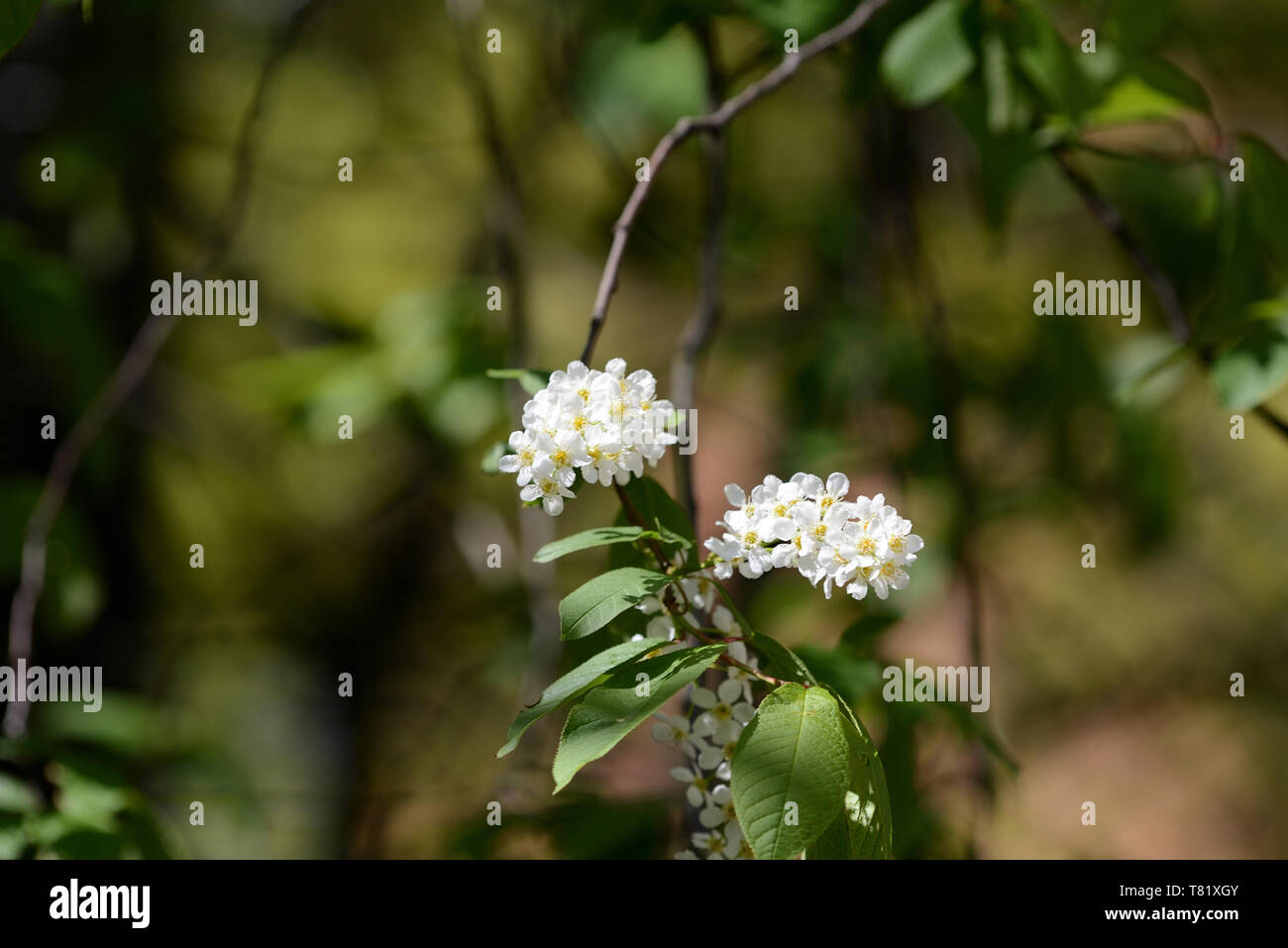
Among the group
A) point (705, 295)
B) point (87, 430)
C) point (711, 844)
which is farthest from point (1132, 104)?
point (87, 430)

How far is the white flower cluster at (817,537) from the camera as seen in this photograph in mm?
812

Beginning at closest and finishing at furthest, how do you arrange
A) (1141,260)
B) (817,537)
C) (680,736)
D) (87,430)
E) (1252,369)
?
(817,537) < (680,736) < (1252,369) < (1141,260) < (87,430)

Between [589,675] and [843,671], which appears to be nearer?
[589,675]

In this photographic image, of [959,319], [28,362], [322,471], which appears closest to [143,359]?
[28,362]

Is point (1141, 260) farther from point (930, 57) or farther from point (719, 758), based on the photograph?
point (719, 758)

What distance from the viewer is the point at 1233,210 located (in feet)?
4.13

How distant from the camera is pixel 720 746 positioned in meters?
0.88

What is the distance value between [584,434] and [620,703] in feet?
0.69

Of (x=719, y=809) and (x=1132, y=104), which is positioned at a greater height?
(x=1132, y=104)

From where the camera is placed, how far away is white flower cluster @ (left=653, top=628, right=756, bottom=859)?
33.8 inches

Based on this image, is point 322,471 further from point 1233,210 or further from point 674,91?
point 1233,210

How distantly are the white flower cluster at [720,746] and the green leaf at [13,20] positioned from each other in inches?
29.6

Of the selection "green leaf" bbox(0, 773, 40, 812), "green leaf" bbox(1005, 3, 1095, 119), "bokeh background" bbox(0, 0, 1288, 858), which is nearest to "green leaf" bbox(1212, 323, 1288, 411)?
"bokeh background" bbox(0, 0, 1288, 858)

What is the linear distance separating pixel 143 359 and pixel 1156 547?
194 cm
